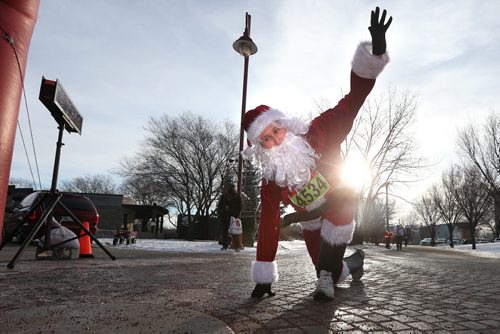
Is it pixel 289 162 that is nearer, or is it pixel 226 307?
pixel 226 307

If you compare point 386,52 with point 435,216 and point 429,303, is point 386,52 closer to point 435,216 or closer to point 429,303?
point 429,303

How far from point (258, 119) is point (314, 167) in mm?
617

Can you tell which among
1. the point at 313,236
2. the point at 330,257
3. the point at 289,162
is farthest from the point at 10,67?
the point at 330,257

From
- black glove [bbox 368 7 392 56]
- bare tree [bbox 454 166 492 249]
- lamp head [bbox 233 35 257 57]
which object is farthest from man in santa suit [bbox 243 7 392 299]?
bare tree [bbox 454 166 492 249]

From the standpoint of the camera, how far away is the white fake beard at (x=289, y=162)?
2.65 m

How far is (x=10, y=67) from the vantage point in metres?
3.37

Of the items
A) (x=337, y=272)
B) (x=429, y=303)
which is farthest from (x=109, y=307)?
(x=429, y=303)

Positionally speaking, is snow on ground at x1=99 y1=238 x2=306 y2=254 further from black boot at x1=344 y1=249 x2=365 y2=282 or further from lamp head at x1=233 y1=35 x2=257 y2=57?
lamp head at x1=233 y1=35 x2=257 y2=57

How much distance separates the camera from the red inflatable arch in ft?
10.8

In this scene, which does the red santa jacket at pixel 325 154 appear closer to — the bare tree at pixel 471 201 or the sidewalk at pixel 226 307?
the sidewalk at pixel 226 307

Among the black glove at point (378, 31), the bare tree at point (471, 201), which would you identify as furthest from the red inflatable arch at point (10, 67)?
the bare tree at point (471, 201)

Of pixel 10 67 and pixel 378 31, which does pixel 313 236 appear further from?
pixel 10 67

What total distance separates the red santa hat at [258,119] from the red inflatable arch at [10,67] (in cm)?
241

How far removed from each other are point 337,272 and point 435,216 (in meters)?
51.4
